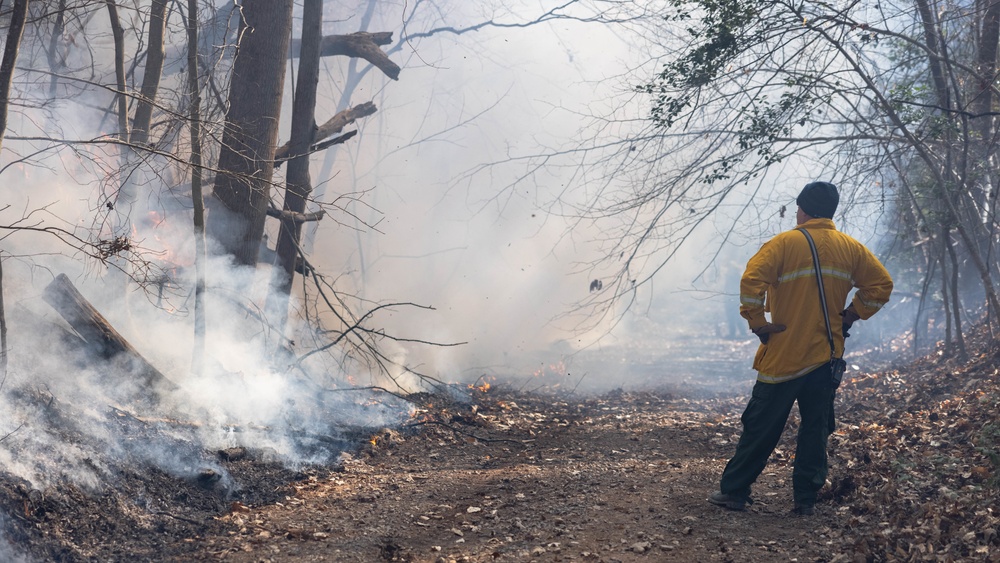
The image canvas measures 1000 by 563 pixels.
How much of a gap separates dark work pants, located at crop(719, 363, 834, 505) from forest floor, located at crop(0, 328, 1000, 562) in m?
0.22

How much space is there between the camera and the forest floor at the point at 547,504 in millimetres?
4066

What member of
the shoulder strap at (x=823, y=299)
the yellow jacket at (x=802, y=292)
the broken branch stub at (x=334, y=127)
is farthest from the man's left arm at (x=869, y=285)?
the broken branch stub at (x=334, y=127)

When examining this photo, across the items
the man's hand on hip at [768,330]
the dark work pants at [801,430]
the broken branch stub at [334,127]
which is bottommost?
Result: the dark work pants at [801,430]

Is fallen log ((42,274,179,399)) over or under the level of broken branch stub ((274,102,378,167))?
under

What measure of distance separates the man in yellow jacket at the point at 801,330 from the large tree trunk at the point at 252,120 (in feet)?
17.0

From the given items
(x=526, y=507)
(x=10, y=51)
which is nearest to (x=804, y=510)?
(x=526, y=507)

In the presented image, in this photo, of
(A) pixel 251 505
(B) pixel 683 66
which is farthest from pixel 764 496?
(B) pixel 683 66

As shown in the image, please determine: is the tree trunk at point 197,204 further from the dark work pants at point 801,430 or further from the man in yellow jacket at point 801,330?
the dark work pants at point 801,430

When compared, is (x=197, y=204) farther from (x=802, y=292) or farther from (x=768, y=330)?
(x=802, y=292)

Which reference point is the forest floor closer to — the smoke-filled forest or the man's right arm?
the smoke-filled forest

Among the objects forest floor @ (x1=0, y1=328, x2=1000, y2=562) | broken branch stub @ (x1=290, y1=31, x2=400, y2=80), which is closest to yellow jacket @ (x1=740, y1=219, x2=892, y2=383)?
forest floor @ (x1=0, y1=328, x2=1000, y2=562)

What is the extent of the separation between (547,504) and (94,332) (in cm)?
387

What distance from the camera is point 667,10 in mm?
10133

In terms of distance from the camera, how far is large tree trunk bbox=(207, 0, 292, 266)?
7.52 meters
